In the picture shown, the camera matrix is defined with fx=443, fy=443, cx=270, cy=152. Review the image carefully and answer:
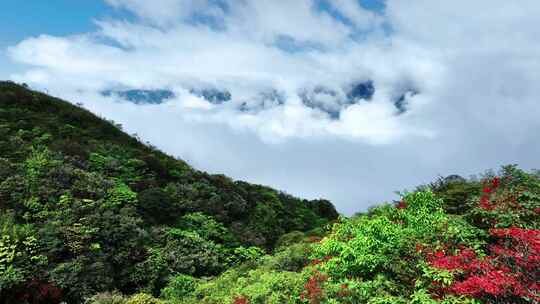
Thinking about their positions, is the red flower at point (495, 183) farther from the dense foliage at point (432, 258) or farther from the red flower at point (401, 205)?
the red flower at point (401, 205)

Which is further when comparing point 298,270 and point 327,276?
point 298,270

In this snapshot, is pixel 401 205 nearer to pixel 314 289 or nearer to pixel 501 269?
pixel 314 289

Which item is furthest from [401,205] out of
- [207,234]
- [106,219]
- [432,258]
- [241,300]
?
[207,234]

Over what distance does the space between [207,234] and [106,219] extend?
698cm

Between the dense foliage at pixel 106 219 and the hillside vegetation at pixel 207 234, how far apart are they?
3.4 inches

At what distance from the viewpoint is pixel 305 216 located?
4466cm

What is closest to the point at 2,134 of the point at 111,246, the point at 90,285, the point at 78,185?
the point at 78,185

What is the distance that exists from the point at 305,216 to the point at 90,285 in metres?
27.0

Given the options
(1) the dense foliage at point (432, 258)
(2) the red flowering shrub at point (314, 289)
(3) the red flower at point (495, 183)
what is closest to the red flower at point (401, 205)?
(1) the dense foliage at point (432, 258)

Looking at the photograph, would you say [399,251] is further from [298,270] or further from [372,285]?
[298,270]

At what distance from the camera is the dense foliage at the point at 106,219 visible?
20.2 metres

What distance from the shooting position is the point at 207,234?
2892 centimetres

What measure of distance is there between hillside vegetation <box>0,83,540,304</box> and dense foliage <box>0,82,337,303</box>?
0.09 meters

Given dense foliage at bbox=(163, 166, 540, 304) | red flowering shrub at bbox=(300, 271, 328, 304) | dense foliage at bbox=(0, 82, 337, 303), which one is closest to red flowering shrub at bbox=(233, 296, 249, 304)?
dense foliage at bbox=(163, 166, 540, 304)
